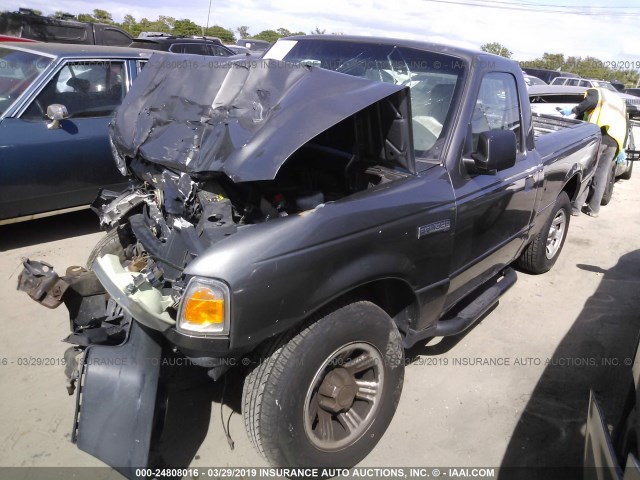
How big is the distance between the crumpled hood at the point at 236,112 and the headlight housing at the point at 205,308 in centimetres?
47

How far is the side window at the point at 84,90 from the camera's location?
4883mm

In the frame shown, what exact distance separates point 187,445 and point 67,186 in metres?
3.23

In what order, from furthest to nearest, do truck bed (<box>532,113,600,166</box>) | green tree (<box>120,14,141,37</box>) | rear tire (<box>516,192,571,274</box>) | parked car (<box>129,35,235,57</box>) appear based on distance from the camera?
green tree (<box>120,14,141,37</box>)
parked car (<box>129,35,235,57</box>)
rear tire (<box>516,192,571,274</box>)
truck bed (<box>532,113,600,166</box>)

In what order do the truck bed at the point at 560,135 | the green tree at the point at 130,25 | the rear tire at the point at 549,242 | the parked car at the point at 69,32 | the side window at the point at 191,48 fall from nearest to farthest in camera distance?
the truck bed at the point at 560,135, the rear tire at the point at 549,242, the parked car at the point at 69,32, the side window at the point at 191,48, the green tree at the point at 130,25

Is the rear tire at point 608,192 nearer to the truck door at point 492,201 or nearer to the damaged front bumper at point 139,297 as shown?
the truck door at point 492,201

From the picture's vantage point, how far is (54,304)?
2.51 metres

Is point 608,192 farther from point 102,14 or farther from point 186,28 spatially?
point 102,14

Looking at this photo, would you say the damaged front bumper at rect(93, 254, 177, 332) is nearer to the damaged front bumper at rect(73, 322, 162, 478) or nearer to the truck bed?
the damaged front bumper at rect(73, 322, 162, 478)

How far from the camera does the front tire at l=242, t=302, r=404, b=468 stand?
7.23 ft

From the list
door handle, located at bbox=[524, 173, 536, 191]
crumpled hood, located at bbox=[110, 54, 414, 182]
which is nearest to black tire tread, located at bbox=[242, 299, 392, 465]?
crumpled hood, located at bbox=[110, 54, 414, 182]

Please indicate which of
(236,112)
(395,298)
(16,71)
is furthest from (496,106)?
(16,71)

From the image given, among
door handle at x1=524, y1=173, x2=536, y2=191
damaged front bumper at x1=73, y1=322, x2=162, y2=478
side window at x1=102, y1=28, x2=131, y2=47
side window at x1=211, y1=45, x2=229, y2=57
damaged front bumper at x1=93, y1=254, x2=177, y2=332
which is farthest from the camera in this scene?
side window at x1=211, y1=45, x2=229, y2=57

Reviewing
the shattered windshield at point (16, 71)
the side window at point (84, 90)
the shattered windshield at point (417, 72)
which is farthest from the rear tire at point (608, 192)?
the shattered windshield at point (16, 71)

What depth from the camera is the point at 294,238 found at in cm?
204
